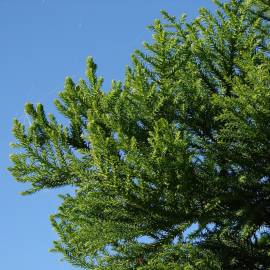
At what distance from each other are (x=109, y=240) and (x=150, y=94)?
185 cm

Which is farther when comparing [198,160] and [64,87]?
[64,87]

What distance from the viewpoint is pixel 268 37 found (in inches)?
286

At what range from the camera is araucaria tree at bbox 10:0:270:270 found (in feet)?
17.1

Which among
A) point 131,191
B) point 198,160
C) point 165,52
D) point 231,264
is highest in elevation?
point 165,52

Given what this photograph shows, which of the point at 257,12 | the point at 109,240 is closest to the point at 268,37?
the point at 257,12

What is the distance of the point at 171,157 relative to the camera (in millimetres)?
5145

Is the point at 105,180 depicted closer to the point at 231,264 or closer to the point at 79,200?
the point at 79,200

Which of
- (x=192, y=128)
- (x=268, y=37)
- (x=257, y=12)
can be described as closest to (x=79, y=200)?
(x=192, y=128)

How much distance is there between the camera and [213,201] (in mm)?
5730

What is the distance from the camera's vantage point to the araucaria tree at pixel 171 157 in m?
5.20

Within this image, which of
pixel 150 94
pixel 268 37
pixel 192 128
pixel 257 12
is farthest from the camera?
pixel 257 12

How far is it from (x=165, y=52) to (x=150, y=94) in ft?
2.62

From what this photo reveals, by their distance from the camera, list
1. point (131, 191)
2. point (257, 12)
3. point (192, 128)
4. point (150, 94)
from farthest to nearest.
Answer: point (257, 12)
point (192, 128)
point (150, 94)
point (131, 191)

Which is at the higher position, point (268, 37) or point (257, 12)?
point (257, 12)
